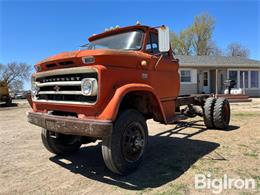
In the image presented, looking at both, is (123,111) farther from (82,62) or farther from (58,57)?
(58,57)

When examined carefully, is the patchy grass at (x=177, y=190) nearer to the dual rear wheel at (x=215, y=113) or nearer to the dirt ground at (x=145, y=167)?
the dirt ground at (x=145, y=167)

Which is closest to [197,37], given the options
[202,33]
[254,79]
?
[202,33]

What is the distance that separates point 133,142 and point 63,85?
1.48 metres

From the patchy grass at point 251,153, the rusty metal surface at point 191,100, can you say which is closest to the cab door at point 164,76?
the rusty metal surface at point 191,100

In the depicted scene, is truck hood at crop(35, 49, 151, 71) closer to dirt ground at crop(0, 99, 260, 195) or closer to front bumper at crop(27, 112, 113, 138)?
front bumper at crop(27, 112, 113, 138)

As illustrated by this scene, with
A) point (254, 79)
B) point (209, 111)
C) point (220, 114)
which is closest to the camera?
point (220, 114)

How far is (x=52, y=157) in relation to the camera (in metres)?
5.21

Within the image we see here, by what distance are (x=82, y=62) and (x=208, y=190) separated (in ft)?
8.63

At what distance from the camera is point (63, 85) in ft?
12.7

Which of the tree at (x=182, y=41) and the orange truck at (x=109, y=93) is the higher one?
the tree at (x=182, y=41)

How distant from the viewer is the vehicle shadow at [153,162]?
3828 millimetres

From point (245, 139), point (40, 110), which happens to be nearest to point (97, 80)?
point (40, 110)

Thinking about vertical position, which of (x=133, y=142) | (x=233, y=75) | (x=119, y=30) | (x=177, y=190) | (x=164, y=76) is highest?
(x=119, y=30)

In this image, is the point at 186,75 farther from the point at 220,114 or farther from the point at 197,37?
the point at 197,37
